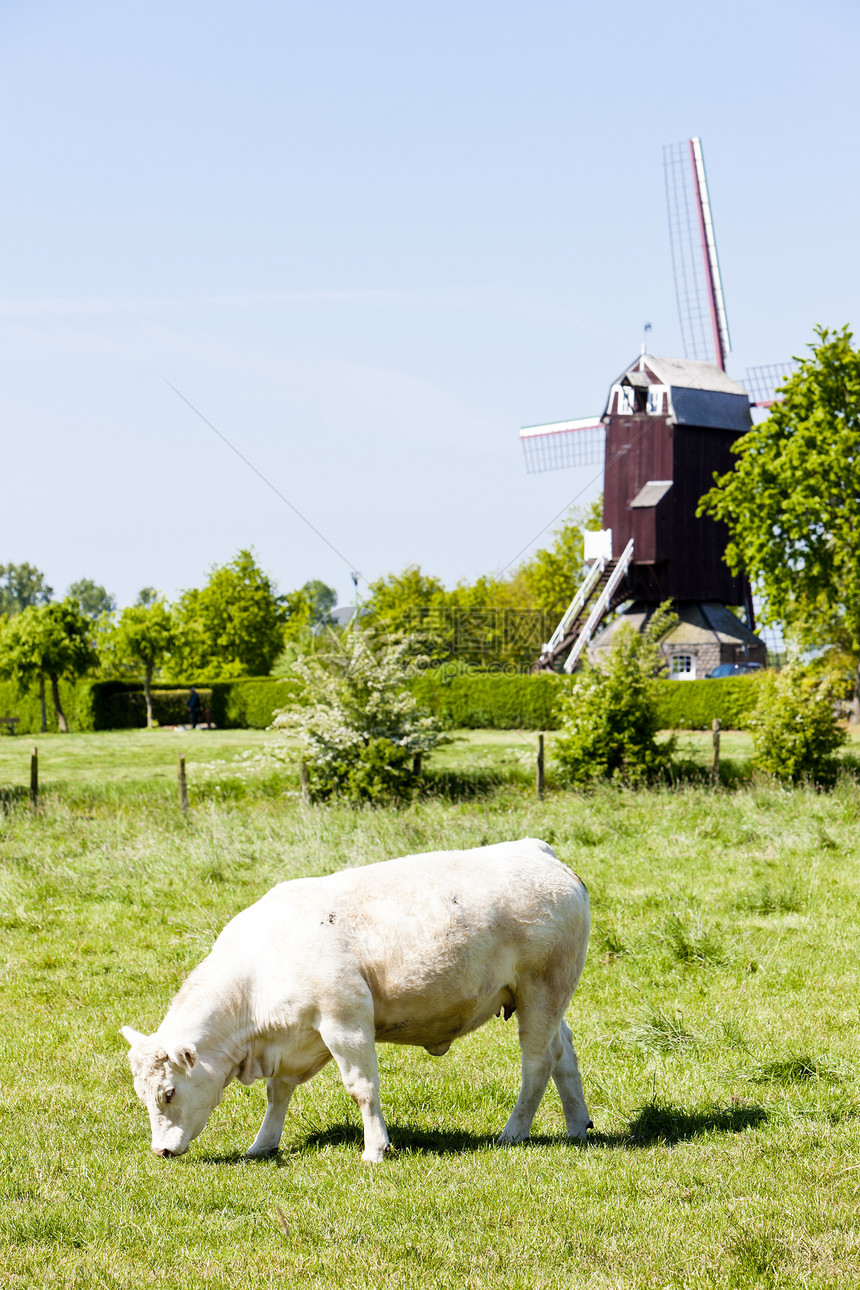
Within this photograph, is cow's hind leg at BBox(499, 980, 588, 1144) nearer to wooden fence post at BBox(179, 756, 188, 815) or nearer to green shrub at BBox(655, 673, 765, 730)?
wooden fence post at BBox(179, 756, 188, 815)

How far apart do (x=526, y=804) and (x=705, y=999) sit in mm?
11609

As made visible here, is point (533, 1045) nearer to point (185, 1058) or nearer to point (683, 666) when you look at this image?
point (185, 1058)

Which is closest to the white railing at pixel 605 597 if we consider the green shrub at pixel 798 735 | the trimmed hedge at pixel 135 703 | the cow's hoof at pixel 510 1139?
the trimmed hedge at pixel 135 703

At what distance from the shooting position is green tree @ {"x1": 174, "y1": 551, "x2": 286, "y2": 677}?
6134 cm

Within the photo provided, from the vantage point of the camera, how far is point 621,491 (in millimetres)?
48375

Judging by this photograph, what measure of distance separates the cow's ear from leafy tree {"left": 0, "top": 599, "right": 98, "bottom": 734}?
1828 inches

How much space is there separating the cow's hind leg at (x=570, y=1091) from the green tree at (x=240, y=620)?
55611 millimetres

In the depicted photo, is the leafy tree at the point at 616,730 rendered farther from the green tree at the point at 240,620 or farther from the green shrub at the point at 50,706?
the green tree at the point at 240,620

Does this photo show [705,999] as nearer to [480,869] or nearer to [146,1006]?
[480,869]

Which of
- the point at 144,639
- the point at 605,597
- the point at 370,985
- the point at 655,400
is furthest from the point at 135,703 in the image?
the point at 370,985

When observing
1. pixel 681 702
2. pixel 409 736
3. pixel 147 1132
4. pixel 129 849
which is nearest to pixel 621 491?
pixel 681 702

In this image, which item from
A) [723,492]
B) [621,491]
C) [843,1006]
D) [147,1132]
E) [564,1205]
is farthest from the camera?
[621,491]

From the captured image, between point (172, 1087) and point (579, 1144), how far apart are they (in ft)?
7.07

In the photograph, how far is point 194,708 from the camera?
48438 mm
